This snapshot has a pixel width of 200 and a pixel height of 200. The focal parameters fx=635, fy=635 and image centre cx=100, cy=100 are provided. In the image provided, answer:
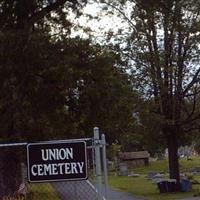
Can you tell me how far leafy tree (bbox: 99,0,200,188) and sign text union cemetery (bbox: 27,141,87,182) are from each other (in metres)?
25.6

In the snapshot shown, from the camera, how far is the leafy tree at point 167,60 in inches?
1366

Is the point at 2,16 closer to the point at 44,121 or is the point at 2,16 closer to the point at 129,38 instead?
the point at 44,121

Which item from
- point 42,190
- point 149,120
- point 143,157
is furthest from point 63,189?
point 143,157

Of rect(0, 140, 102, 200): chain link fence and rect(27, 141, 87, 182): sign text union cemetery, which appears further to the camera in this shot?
rect(0, 140, 102, 200): chain link fence

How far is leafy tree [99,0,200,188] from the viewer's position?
114 ft

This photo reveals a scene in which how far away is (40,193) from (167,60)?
17220 mm

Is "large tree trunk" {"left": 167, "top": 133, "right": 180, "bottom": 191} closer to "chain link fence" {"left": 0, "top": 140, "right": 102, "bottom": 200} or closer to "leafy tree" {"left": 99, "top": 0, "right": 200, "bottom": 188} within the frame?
"leafy tree" {"left": 99, "top": 0, "right": 200, "bottom": 188}

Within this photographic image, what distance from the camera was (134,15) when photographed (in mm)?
34219

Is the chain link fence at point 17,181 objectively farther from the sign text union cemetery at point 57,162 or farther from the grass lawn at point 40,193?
the sign text union cemetery at point 57,162

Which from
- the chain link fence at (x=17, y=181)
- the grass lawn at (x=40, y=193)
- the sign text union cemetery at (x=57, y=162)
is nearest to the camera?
the sign text union cemetery at (x=57, y=162)

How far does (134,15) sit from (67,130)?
14501mm

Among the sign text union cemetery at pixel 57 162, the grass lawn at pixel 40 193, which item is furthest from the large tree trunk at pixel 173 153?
the sign text union cemetery at pixel 57 162

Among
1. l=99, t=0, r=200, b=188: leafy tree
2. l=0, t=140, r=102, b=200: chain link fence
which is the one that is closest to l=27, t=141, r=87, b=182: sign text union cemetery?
l=0, t=140, r=102, b=200: chain link fence

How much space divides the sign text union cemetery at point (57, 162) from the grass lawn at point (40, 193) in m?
9.36
